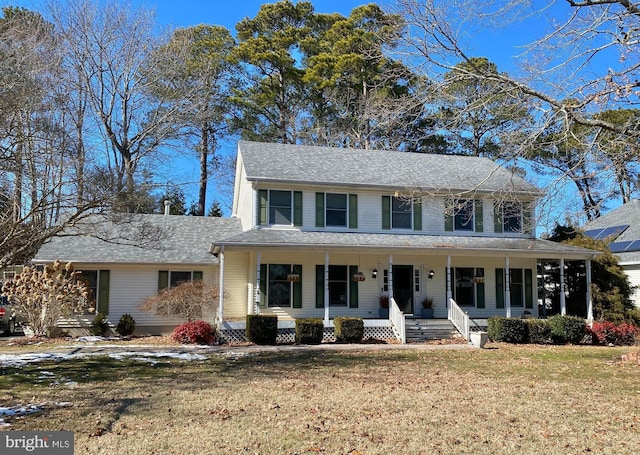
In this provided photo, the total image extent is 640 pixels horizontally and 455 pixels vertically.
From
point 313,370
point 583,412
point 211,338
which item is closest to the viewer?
point 583,412

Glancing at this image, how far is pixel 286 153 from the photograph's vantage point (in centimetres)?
2173

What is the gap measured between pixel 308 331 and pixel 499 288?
8.64 m

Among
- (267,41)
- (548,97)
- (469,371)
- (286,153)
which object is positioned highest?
(267,41)

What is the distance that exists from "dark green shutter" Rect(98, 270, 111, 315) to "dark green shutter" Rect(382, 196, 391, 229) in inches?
400

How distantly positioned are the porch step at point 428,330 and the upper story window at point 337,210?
419cm

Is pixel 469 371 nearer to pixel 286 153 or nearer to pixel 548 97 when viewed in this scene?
pixel 548 97

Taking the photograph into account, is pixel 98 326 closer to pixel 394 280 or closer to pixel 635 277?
pixel 394 280

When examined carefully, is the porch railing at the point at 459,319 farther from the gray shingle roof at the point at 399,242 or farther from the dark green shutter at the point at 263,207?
the dark green shutter at the point at 263,207

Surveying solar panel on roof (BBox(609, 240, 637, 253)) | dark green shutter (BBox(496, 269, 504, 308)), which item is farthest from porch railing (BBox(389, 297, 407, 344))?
solar panel on roof (BBox(609, 240, 637, 253))

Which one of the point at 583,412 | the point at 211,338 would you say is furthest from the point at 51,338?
the point at 583,412

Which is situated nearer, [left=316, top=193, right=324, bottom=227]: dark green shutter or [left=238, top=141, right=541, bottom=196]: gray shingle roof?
[left=316, top=193, right=324, bottom=227]: dark green shutter

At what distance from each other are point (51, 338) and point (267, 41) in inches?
867

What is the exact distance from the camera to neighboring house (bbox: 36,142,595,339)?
17.9 metres

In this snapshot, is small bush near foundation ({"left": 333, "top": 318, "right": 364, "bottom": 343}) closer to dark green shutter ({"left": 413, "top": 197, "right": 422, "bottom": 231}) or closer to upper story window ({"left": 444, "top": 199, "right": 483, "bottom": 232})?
dark green shutter ({"left": 413, "top": 197, "right": 422, "bottom": 231})
